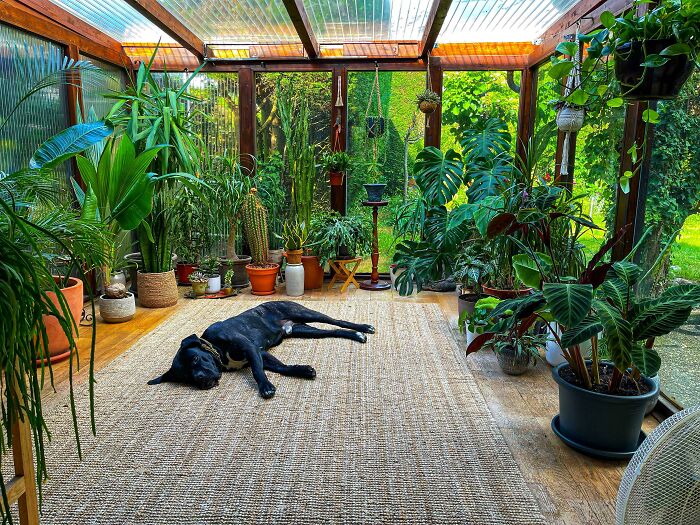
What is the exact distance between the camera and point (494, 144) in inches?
176

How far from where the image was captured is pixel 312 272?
511 centimetres

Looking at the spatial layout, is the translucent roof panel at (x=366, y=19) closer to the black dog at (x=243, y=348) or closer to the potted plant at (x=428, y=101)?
the potted plant at (x=428, y=101)

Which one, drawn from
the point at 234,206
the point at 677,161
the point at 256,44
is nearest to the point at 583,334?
the point at 677,161

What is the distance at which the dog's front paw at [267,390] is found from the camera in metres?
2.79

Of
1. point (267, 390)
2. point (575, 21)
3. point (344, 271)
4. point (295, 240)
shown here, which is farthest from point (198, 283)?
point (575, 21)

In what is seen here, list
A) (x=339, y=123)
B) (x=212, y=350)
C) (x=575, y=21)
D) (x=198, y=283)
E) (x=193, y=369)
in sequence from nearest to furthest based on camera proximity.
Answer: (x=193, y=369)
(x=212, y=350)
(x=575, y=21)
(x=198, y=283)
(x=339, y=123)

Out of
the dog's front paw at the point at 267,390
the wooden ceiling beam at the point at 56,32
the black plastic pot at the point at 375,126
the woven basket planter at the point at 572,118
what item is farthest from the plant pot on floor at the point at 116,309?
the woven basket planter at the point at 572,118

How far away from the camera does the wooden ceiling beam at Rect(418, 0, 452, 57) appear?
3662mm

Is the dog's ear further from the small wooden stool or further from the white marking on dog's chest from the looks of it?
the small wooden stool

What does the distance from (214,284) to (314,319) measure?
4.64 ft

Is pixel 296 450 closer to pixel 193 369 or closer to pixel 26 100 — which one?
pixel 193 369

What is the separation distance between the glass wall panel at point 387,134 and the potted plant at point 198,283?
170cm

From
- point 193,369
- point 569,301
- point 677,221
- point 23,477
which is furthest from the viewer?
point 193,369

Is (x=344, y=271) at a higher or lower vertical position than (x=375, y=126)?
lower
